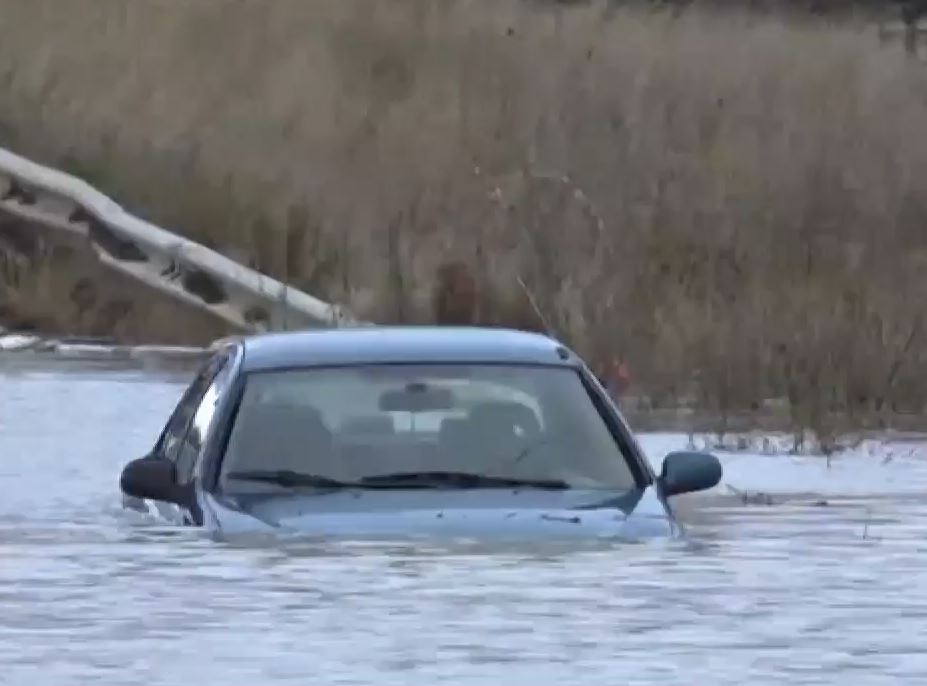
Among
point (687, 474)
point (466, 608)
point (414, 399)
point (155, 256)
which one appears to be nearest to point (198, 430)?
point (414, 399)

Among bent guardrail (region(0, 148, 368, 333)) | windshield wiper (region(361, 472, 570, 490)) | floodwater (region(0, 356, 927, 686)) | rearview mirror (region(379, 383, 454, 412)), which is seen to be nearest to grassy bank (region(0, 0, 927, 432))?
bent guardrail (region(0, 148, 368, 333))

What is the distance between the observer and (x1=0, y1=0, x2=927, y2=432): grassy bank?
62.7 ft

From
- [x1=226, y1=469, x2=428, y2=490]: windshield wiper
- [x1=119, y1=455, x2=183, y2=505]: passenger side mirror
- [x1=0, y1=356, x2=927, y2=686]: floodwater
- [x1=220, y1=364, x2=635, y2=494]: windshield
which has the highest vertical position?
[x1=220, y1=364, x2=635, y2=494]: windshield

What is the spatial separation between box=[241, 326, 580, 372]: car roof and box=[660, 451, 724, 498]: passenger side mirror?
64 cm

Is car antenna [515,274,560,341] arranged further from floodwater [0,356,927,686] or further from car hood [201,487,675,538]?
car hood [201,487,675,538]

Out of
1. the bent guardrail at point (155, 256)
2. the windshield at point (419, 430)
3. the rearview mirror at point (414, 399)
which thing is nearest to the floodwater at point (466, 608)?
the windshield at point (419, 430)

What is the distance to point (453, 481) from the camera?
36.8 feet

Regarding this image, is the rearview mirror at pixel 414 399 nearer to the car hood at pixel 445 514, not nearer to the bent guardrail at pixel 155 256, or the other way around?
the car hood at pixel 445 514

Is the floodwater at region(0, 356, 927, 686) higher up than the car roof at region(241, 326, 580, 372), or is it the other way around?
the car roof at region(241, 326, 580, 372)

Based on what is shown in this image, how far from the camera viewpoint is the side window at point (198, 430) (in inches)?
459

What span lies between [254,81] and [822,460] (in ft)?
34.4

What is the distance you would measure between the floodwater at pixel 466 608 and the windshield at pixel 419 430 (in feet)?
1.36

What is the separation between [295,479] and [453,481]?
500 mm

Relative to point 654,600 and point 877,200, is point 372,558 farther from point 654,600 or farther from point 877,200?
point 877,200
